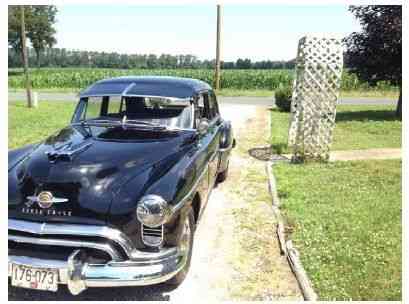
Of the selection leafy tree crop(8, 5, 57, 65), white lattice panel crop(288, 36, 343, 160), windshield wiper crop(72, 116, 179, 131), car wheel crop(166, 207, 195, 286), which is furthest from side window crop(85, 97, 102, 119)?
leafy tree crop(8, 5, 57, 65)

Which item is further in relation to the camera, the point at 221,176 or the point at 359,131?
the point at 359,131

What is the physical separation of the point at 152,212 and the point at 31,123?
10.4 meters

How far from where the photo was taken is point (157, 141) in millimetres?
3965

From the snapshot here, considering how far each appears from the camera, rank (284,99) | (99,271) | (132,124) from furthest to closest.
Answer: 1. (284,99)
2. (132,124)
3. (99,271)

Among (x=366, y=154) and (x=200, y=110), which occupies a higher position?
(x=200, y=110)

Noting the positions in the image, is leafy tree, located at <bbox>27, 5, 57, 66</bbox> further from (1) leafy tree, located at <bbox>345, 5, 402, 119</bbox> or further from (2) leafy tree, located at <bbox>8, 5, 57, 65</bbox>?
(1) leafy tree, located at <bbox>345, 5, 402, 119</bbox>

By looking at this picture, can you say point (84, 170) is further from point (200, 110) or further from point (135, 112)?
point (200, 110)

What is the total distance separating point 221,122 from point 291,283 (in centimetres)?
323

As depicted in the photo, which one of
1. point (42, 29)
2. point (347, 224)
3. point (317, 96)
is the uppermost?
point (42, 29)

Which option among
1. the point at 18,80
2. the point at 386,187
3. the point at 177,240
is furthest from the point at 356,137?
the point at 18,80

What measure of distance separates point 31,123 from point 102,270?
34.2 ft

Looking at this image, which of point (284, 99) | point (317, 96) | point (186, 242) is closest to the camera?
point (186, 242)

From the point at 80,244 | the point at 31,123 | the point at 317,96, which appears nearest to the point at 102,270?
→ the point at 80,244

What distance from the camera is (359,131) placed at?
37.6 ft
